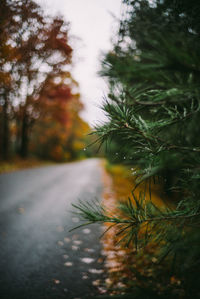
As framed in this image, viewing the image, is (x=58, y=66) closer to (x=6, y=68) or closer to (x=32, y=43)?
(x=32, y=43)

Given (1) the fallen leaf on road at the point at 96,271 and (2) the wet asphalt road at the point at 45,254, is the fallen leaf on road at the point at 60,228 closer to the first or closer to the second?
(2) the wet asphalt road at the point at 45,254

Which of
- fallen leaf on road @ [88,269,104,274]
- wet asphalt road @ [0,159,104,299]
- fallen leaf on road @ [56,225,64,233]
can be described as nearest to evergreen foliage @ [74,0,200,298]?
wet asphalt road @ [0,159,104,299]

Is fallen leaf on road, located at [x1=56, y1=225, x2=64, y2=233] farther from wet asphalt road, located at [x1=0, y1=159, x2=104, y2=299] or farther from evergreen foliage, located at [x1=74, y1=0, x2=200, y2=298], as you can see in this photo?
evergreen foliage, located at [x1=74, y1=0, x2=200, y2=298]

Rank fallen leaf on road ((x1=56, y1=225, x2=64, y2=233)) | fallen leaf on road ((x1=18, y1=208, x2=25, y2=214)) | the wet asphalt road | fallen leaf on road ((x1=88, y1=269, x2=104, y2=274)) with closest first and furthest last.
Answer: the wet asphalt road < fallen leaf on road ((x1=88, y1=269, x2=104, y2=274)) < fallen leaf on road ((x1=56, y1=225, x2=64, y2=233)) < fallen leaf on road ((x1=18, y1=208, x2=25, y2=214))

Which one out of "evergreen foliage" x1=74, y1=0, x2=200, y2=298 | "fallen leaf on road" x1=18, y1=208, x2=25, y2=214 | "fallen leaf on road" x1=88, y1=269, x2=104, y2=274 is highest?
"evergreen foliage" x1=74, y1=0, x2=200, y2=298

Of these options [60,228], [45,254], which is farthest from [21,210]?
[45,254]

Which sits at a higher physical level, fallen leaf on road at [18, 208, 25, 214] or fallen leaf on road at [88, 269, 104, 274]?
fallen leaf on road at [18, 208, 25, 214]

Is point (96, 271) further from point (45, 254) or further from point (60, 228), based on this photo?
point (60, 228)

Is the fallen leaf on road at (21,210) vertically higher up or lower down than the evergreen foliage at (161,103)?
lower down

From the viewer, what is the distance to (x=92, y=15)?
139 centimetres

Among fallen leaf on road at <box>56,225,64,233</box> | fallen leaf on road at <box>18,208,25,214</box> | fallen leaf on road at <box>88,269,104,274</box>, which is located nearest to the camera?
fallen leaf on road at <box>88,269,104,274</box>

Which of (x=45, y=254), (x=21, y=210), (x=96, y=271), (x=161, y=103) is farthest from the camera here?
(x=21, y=210)

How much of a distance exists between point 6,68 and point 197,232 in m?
1.66

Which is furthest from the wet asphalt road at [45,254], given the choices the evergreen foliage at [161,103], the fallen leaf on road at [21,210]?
the evergreen foliage at [161,103]
